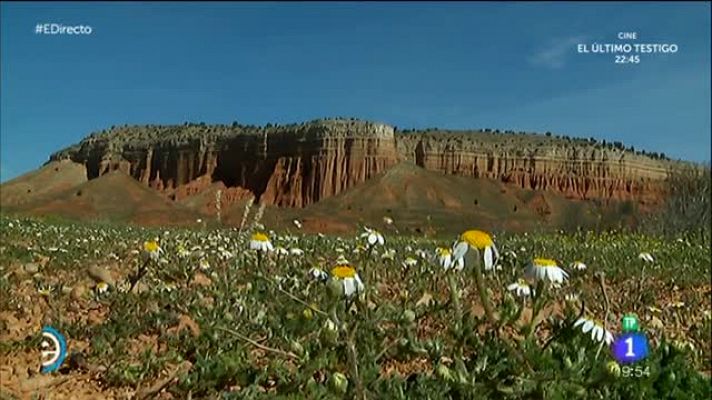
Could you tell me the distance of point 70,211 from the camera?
55.2 feet

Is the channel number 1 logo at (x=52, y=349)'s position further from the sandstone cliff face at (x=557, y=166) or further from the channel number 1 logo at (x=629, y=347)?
the sandstone cliff face at (x=557, y=166)

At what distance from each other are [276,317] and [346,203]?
12684mm

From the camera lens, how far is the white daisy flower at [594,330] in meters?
3.33

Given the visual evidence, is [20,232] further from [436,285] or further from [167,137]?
[436,285]

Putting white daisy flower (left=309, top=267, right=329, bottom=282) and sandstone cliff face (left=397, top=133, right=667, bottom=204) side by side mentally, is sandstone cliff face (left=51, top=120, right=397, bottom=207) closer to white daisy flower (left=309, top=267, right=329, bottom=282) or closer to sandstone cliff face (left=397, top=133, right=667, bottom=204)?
white daisy flower (left=309, top=267, right=329, bottom=282)

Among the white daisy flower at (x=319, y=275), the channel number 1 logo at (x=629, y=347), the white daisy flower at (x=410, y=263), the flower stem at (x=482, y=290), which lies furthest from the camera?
the white daisy flower at (x=410, y=263)

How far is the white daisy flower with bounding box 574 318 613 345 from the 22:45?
0.72 ft

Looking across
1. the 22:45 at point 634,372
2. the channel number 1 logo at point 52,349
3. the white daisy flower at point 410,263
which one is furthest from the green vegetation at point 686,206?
the channel number 1 logo at point 52,349

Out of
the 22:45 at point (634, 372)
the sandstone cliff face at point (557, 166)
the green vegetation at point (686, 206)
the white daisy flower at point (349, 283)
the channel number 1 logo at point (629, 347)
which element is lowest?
the 22:45 at point (634, 372)

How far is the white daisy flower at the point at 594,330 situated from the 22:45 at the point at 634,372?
219 millimetres

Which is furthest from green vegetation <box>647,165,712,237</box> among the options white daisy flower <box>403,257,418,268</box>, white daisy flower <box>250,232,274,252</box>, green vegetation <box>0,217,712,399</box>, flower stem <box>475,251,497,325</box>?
flower stem <box>475,251,497,325</box>

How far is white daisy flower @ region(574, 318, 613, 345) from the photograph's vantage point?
10.9ft

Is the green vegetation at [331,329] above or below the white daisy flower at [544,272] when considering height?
below

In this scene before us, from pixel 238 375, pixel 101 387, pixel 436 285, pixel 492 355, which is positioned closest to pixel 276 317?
pixel 238 375
